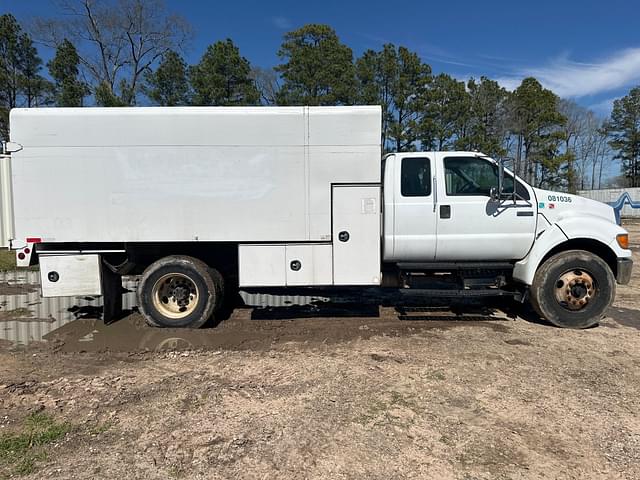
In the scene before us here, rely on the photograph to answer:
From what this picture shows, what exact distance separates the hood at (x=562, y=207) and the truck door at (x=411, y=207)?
5.12ft

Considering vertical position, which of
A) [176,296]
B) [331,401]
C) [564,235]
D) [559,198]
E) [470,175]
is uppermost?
[470,175]

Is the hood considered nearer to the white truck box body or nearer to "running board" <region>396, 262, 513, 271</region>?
"running board" <region>396, 262, 513, 271</region>

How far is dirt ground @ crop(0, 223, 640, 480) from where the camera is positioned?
10.1 feet

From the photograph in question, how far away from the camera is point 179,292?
632cm

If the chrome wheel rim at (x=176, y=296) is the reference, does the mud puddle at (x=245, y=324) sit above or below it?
below

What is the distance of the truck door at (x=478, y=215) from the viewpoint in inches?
243

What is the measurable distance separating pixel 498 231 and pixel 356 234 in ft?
6.67

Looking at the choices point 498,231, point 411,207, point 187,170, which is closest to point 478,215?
point 498,231

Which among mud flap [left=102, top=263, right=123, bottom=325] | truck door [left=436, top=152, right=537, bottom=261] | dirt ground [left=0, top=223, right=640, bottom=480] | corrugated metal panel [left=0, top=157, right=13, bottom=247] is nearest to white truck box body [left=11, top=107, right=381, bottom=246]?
corrugated metal panel [left=0, top=157, right=13, bottom=247]

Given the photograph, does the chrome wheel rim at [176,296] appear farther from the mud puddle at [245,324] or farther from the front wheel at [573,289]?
the front wheel at [573,289]

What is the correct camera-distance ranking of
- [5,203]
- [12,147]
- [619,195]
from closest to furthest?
[12,147], [5,203], [619,195]

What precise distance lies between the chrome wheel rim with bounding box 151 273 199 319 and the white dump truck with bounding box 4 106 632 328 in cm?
2

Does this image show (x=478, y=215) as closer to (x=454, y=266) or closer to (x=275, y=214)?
(x=454, y=266)

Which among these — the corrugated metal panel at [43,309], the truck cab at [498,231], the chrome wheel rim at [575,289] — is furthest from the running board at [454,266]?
the corrugated metal panel at [43,309]
